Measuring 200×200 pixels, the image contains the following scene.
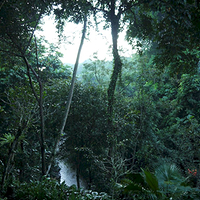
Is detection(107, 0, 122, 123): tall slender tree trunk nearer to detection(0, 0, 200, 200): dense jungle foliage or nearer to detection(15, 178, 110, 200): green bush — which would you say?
detection(0, 0, 200, 200): dense jungle foliage

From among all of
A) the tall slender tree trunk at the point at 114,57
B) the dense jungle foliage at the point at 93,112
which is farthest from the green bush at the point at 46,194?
the tall slender tree trunk at the point at 114,57

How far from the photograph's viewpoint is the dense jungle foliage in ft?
12.4

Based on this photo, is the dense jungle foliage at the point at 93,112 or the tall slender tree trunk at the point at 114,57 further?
the tall slender tree trunk at the point at 114,57

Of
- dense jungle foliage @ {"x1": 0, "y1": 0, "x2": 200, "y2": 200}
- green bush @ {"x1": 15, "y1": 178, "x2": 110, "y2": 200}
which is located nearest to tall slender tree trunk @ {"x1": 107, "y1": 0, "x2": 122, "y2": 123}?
dense jungle foliage @ {"x1": 0, "y1": 0, "x2": 200, "y2": 200}

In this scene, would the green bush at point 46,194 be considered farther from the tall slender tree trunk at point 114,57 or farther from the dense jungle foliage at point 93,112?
the tall slender tree trunk at point 114,57

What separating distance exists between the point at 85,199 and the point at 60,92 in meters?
5.11

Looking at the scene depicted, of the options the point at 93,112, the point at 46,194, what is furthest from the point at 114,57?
the point at 46,194

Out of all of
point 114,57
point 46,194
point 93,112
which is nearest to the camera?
point 46,194

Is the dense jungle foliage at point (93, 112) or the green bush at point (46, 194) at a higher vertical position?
the dense jungle foliage at point (93, 112)

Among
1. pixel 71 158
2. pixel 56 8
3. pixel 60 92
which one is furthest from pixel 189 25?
pixel 71 158

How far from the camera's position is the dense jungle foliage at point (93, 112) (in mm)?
3766

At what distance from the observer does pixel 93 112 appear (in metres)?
7.51

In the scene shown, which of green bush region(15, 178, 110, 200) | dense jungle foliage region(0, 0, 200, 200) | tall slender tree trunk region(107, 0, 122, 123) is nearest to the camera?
green bush region(15, 178, 110, 200)

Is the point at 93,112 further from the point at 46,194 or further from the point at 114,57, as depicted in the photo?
the point at 46,194
